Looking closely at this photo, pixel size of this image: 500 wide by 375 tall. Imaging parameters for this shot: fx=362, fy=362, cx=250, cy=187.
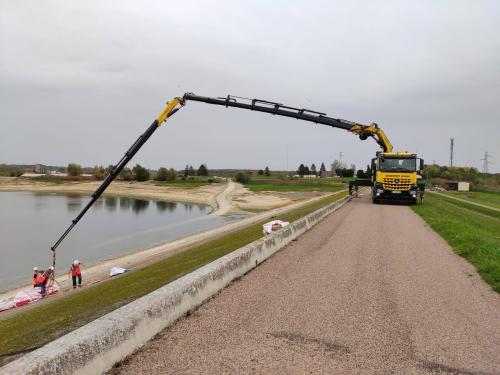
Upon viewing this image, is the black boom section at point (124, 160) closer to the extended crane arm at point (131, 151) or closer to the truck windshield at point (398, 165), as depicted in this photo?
the extended crane arm at point (131, 151)

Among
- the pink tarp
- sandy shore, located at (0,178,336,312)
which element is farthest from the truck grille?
the pink tarp

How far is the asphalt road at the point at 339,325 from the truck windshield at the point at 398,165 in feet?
59.9

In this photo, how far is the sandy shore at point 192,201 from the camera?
20473mm

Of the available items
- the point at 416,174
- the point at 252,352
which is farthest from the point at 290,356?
the point at 416,174

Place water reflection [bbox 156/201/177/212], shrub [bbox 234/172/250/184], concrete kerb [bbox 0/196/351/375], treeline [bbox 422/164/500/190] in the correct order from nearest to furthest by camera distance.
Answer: concrete kerb [bbox 0/196/351/375]
water reflection [bbox 156/201/177/212]
treeline [bbox 422/164/500/190]
shrub [bbox 234/172/250/184]

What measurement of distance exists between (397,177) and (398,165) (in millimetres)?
890

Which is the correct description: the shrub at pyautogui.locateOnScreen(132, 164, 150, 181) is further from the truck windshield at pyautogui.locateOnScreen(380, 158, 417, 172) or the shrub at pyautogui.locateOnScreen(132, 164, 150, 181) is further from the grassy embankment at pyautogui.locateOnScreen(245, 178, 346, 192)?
the truck windshield at pyautogui.locateOnScreen(380, 158, 417, 172)

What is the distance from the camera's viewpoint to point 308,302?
575 cm

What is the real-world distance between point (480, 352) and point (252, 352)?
270cm

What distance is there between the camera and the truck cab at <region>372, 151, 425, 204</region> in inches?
1010

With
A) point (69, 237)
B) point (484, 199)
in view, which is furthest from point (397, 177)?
point (484, 199)

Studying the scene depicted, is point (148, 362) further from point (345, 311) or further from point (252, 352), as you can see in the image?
point (345, 311)

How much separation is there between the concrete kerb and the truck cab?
21582 mm

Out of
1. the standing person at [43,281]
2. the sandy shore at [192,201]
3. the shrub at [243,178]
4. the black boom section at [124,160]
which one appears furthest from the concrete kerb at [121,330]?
the shrub at [243,178]
